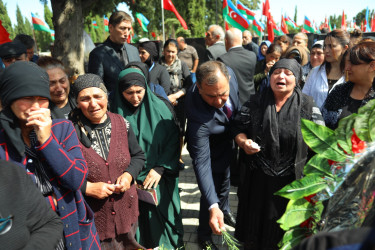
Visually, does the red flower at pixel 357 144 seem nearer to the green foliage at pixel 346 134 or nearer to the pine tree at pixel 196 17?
the green foliage at pixel 346 134

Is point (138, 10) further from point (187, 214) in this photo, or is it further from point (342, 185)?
point (342, 185)

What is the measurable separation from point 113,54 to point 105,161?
6.79 ft

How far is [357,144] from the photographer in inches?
45.2

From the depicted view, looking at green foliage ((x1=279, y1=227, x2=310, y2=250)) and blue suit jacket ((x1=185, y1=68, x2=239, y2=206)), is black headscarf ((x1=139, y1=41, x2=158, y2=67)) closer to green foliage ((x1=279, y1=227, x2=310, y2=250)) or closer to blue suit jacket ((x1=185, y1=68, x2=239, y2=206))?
blue suit jacket ((x1=185, y1=68, x2=239, y2=206))

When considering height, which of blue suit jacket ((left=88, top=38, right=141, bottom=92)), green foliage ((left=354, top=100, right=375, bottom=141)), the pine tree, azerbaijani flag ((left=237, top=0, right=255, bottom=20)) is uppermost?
the pine tree

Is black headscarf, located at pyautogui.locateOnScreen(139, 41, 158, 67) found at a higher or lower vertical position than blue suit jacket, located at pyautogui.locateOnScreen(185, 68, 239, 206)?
higher

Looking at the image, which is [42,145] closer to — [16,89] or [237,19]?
[16,89]

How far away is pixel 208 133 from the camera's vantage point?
2.45 meters

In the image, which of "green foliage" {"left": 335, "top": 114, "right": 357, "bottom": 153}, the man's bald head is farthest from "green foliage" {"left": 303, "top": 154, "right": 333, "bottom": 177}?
the man's bald head

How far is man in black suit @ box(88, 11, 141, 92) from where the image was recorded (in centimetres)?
360

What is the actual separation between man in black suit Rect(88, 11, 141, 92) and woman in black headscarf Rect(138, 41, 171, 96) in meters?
0.42

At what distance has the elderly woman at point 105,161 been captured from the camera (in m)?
2.03

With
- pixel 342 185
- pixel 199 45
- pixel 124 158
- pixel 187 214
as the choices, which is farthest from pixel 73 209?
pixel 199 45

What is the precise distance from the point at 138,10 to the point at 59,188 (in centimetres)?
648
